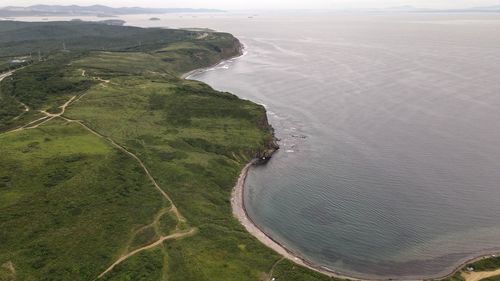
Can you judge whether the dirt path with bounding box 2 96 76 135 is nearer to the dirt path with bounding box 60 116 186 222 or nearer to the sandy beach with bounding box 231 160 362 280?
the dirt path with bounding box 60 116 186 222

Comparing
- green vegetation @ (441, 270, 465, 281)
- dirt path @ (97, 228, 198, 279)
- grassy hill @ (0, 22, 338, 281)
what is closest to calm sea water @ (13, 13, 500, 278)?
green vegetation @ (441, 270, 465, 281)

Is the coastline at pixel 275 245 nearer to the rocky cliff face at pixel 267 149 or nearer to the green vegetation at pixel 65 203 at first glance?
the rocky cliff face at pixel 267 149

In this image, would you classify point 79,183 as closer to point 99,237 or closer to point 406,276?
point 99,237

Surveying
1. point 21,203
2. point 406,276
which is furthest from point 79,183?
point 406,276

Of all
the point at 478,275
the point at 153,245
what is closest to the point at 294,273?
the point at 153,245

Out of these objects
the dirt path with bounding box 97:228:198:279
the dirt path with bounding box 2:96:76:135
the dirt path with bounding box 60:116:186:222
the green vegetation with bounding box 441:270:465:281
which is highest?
the dirt path with bounding box 2:96:76:135
